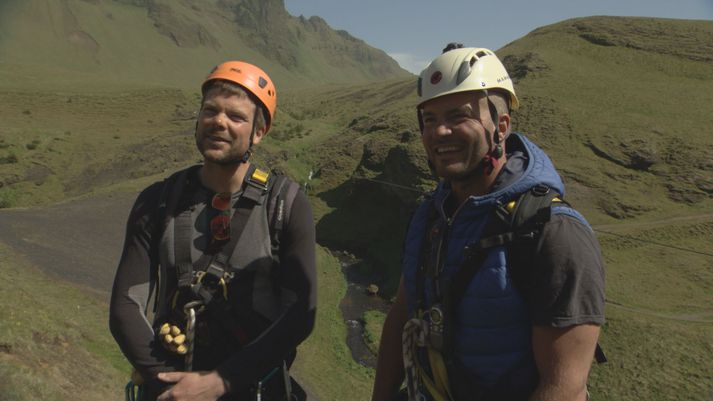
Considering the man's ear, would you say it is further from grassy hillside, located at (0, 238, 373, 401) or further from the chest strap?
grassy hillside, located at (0, 238, 373, 401)

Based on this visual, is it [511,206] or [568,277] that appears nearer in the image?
[568,277]

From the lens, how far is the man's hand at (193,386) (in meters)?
3.09

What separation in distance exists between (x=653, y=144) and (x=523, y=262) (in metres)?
29.6

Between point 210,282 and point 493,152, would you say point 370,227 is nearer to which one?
point 210,282

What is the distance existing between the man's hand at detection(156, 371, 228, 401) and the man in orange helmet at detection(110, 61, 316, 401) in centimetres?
13

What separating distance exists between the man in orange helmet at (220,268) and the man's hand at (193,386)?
13cm

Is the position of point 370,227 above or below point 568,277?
below

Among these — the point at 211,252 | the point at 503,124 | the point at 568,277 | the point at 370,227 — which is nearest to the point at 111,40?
the point at 370,227

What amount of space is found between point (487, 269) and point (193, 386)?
2.09 m

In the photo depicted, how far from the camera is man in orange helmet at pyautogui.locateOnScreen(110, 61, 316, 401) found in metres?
3.39

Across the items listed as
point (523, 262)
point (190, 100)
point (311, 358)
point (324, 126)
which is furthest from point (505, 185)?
point (324, 126)

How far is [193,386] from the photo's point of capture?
3.13m

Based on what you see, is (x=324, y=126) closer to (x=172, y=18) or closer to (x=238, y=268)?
(x=238, y=268)

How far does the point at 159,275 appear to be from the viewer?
3.57m
